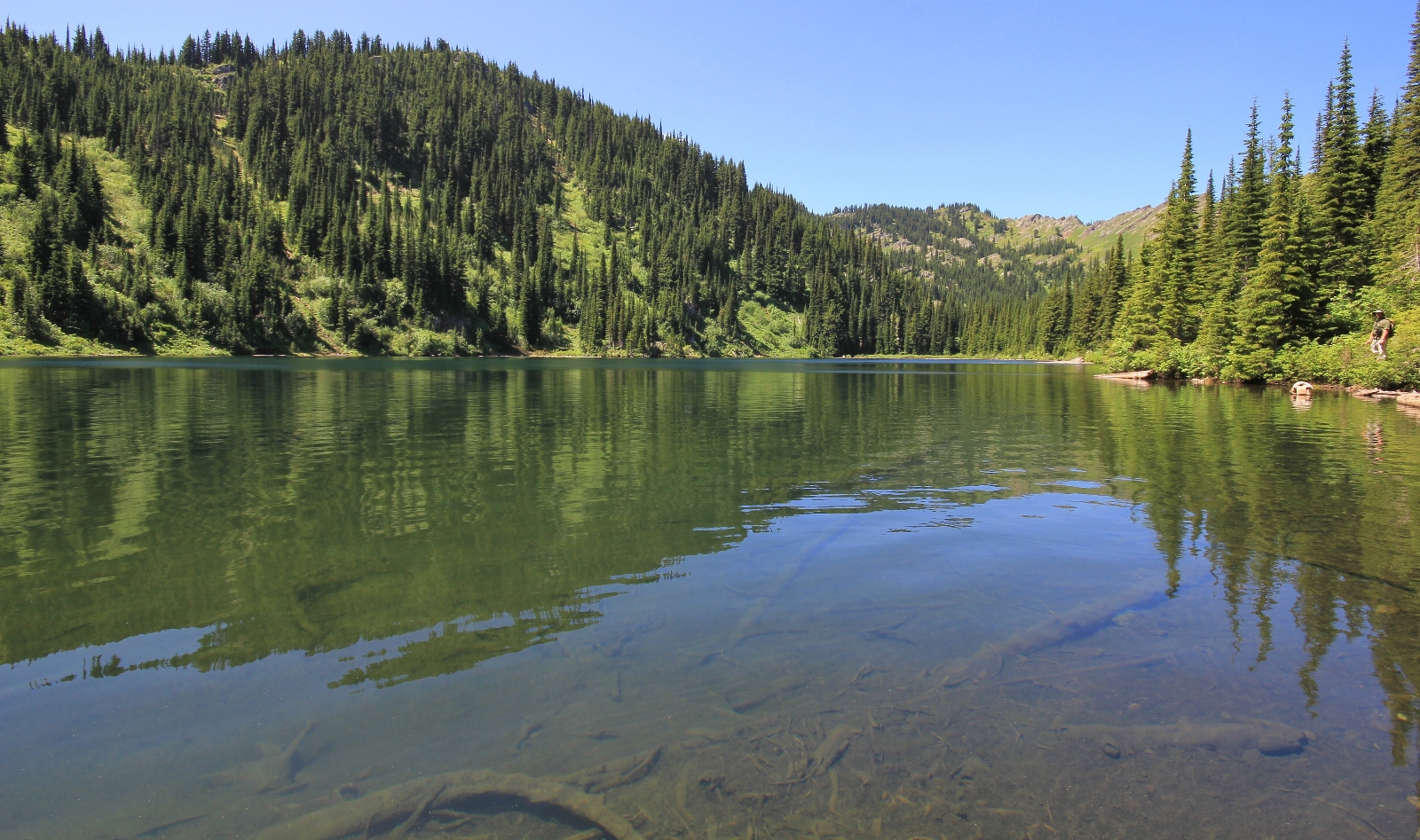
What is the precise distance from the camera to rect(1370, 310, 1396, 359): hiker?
49031 millimetres

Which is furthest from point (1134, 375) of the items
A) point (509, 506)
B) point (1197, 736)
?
point (1197, 736)

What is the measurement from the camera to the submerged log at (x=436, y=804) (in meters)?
5.17

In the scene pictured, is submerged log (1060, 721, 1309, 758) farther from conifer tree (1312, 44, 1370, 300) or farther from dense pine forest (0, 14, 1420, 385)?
conifer tree (1312, 44, 1370, 300)

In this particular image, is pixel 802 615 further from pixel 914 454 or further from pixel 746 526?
pixel 914 454

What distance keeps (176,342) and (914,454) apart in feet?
445

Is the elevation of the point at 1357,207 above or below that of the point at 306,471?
above

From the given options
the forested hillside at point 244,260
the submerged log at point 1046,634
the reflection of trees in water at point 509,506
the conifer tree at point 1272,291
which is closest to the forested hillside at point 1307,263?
the conifer tree at point 1272,291

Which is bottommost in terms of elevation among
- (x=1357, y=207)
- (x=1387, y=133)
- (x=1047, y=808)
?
(x=1047, y=808)

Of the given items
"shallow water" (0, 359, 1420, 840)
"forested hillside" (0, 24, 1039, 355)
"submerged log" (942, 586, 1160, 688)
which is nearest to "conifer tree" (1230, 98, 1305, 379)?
"shallow water" (0, 359, 1420, 840)

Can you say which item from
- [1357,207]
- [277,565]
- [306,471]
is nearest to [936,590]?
[277,565]

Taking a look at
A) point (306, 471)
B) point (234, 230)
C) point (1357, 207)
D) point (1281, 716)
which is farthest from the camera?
point (234, 230)

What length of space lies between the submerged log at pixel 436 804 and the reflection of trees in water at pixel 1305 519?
674 centimetres

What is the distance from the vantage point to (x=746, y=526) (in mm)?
14125

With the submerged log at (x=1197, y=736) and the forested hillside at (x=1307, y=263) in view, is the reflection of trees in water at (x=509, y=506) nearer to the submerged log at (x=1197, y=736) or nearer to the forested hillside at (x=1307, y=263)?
the submerged log at (x=1197, y=736)
